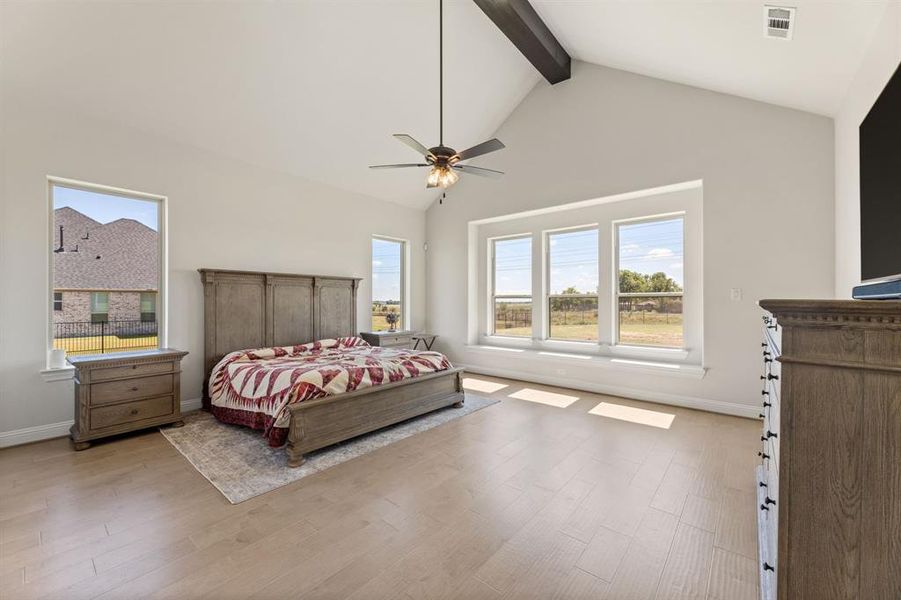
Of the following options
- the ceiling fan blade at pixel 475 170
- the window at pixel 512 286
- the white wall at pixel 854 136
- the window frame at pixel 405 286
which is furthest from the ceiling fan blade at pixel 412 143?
the window frame at pixel 405 286

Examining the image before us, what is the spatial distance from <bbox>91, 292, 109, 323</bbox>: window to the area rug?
1287 millimetres

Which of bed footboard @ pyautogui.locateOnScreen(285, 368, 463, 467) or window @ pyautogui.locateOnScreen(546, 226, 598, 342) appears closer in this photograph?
bed footboard @ pyautogui.locateOnScreen(285, 368, 463, 467)

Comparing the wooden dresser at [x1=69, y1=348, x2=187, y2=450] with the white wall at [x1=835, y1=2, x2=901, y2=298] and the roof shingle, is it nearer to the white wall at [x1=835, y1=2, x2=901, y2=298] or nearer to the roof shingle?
the roof shingle

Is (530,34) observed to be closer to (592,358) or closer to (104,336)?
(592,358)

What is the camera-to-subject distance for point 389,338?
19.5ft

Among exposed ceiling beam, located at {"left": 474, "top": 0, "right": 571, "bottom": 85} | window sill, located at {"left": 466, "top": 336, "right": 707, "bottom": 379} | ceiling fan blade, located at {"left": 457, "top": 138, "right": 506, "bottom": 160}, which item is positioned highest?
exposed ceiling beam, located at {"left": 474, "top": 0, "right": 571, "bottom": 85}

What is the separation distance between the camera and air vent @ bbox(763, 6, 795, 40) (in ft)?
8.11

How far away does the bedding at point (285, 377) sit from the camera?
308 centimetres

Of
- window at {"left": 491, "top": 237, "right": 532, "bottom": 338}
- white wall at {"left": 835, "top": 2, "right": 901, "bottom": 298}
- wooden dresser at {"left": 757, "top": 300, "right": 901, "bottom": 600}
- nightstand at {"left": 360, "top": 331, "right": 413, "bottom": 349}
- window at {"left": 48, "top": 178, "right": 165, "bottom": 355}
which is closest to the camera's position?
wooden dresser at {"left": 757, "top": 300, "right": 901, "bottom": 600}

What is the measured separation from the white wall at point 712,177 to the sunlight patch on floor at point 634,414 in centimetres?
46

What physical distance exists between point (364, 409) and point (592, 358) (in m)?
3.17

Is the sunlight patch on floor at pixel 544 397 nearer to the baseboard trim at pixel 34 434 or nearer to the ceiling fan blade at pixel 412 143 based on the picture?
the ceiling fan blade at pixel 412 143

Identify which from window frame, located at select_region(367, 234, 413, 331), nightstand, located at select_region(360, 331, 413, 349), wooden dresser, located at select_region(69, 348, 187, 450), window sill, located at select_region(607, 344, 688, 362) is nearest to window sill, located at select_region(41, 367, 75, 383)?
wooden dresser, located at select_region(69, 348, 187, 450)

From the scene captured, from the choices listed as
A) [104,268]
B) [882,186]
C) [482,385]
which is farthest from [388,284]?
[882,186]
